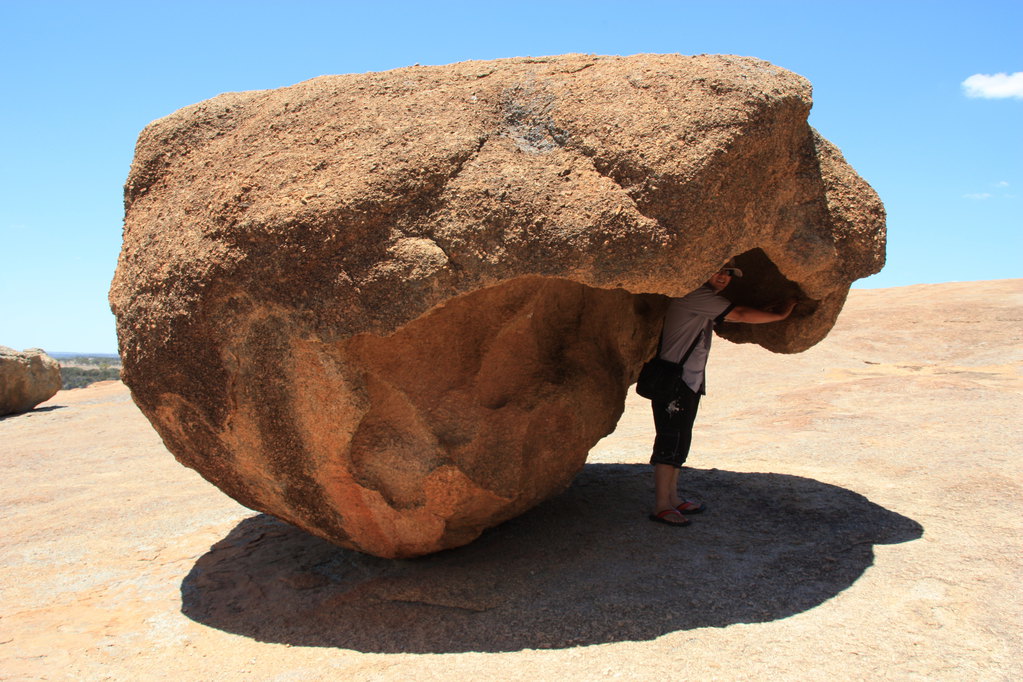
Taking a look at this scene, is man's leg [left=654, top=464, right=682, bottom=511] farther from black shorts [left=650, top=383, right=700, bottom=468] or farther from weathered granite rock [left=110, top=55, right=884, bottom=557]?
weathered granite rock [left=110, top=55, right=884, bottom=557]

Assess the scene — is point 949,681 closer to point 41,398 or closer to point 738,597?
point 738,597

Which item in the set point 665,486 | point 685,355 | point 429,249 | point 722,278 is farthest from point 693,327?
point 429,249

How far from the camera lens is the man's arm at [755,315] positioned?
3.63 meters

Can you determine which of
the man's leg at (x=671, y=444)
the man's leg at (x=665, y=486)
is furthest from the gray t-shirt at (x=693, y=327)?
the man's leg at (x=665, y=486)

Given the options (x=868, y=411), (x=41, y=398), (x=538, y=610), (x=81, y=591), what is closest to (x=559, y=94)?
(x=538, y=610)

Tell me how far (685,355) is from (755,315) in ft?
1.20

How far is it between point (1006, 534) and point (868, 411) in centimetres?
249

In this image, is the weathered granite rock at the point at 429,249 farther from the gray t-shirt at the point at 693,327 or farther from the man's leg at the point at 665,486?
the man's leg at the point at 665,486

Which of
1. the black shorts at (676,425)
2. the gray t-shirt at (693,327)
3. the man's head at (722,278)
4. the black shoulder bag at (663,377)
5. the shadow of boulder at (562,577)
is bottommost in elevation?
the shadow of boulder at (562,577)

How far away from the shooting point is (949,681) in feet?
7.73

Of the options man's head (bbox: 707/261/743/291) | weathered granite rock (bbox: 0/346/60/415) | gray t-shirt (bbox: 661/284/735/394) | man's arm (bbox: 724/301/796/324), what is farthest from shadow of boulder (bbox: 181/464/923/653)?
weathered granite rock (bbox: 0/346/60/415)

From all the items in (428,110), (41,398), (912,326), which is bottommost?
(41,398)

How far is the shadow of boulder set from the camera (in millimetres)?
2896

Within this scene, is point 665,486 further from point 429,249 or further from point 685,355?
point 429,249
